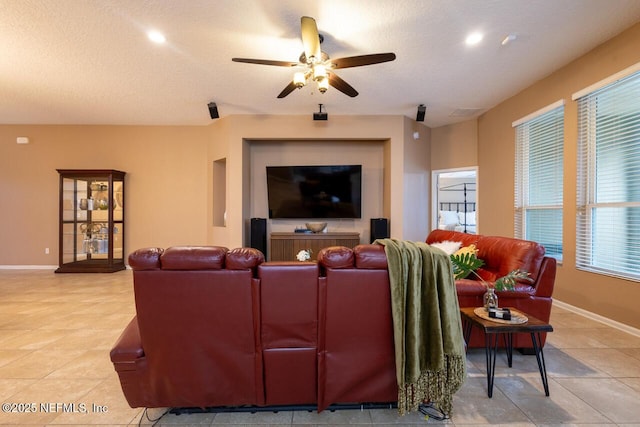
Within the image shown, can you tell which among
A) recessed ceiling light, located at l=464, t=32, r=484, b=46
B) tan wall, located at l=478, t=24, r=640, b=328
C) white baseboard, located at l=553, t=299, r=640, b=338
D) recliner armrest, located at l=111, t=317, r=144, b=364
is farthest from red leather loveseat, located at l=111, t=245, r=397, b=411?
tan wall, located at l=478, t=24, r=640, b=328

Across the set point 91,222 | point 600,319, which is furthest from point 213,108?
point 600,319

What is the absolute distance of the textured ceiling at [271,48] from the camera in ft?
8.34

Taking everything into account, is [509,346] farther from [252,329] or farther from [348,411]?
[252,329]

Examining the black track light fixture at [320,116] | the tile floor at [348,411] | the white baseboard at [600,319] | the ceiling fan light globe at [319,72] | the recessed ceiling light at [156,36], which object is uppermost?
→ the recessed ceiling light at [156,36]

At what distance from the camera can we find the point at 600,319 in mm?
3039

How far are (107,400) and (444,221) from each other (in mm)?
7592

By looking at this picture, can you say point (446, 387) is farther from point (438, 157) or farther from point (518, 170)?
point (438, 157)

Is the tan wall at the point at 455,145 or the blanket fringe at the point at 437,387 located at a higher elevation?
the tan wall at the point at 455,145

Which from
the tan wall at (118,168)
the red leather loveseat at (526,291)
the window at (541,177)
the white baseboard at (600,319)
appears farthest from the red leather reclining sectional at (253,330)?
the tan wall at (118,168)

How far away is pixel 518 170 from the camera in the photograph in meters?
4.34

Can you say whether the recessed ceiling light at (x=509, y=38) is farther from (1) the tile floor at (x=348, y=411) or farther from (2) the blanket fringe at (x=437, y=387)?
(2) the blanket fringe at (x=437, y=387)

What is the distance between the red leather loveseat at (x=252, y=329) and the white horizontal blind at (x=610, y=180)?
300 cm

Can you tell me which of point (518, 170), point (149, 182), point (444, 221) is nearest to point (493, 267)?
point (518, 170)

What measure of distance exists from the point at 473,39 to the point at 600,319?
3.18 meters
